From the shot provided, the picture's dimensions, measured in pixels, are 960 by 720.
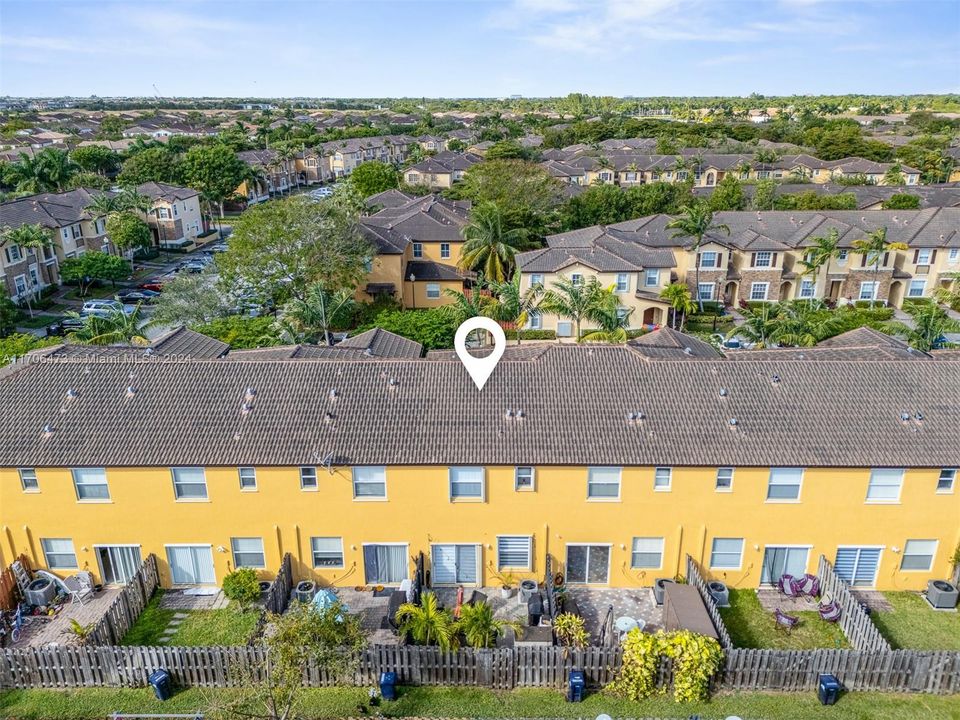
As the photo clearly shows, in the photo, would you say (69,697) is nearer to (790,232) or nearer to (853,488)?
(853,488)

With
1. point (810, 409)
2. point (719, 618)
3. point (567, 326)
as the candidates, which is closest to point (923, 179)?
point (567, 326)

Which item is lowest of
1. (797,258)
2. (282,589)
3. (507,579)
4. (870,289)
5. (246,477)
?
(507,579)

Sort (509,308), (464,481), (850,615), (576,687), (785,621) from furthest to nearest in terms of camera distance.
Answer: (509,308) < (464,481) < (785,621) < (850,615) < (576,687)

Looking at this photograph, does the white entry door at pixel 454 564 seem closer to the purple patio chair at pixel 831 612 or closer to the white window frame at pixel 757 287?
the purple patio chair at pixel 831 612

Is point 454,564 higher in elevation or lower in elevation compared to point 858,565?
lower

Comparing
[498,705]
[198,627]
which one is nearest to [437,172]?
[198,627]

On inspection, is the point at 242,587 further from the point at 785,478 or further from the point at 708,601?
the point at 785,478
